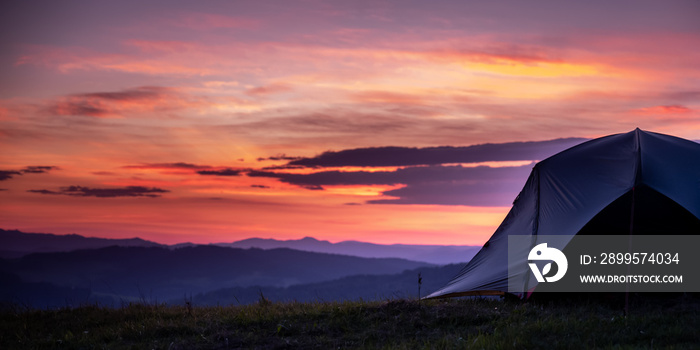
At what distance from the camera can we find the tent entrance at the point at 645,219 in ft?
41.9

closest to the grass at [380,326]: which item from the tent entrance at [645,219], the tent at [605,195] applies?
the tent at [605,195]

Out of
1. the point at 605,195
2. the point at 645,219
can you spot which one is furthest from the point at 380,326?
the point at 645,219

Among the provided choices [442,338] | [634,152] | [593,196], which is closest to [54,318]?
[442,338]

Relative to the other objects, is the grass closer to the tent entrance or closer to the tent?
the tent

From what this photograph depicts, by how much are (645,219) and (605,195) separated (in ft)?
5.27

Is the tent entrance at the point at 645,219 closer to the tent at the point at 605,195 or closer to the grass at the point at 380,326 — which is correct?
the tent at the point at 605,195

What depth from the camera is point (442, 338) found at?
957cm

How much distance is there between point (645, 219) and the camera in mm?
13156

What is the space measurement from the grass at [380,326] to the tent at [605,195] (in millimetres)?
1359

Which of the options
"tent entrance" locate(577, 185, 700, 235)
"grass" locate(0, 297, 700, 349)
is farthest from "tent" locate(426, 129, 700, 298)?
"grass" locate(0, 297, 700, 349)

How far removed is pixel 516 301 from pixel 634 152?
3717 mm

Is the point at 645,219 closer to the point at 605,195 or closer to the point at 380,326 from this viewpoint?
the point at 605,195

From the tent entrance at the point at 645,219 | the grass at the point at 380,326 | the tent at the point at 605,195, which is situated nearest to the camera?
the grass at the point at 380,326

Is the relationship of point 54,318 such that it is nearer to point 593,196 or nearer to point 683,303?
point 593,196
